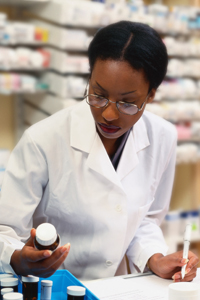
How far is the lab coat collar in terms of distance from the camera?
4.98 ft

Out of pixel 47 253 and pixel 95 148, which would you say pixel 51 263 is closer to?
pixel 47 253

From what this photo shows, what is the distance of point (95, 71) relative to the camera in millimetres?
1360

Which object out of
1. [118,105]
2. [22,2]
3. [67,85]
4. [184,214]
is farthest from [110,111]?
[184,214]

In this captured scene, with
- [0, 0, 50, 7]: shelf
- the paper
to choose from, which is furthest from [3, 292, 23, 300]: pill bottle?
[0, 0, 50, 7]: shelf

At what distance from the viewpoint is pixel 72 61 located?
2.85m

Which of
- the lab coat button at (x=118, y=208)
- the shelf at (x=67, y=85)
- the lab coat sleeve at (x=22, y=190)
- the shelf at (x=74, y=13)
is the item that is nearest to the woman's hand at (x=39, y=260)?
the lab coat sleeve at (x=22, y=190)

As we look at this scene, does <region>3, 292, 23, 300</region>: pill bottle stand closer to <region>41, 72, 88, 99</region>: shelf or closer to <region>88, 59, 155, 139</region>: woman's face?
<region>88, 59, 155, 139</region>: woman's face

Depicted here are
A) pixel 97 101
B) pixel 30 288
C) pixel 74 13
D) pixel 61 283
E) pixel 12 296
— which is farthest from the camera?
pixel 74 13

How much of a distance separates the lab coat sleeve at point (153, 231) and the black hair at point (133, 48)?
45 centimetres

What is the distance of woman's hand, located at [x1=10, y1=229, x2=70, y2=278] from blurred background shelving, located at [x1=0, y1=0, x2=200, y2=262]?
142 cm

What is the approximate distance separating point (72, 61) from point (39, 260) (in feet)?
6.30

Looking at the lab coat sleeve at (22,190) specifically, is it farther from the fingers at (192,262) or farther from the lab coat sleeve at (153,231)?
the fingers at (192,262)

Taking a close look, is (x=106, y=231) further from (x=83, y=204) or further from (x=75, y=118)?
(x=75, y=118)

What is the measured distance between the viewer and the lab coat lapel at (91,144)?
151 centimetres
